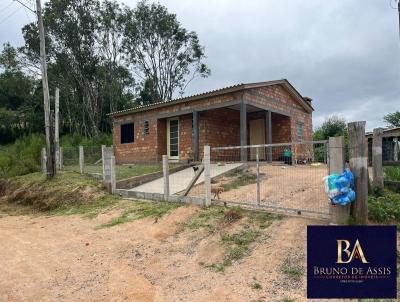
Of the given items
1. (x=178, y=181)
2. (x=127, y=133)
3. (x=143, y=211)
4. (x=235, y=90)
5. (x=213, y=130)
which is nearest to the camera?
(x=143, y=211)

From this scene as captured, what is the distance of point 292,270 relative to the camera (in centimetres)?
475

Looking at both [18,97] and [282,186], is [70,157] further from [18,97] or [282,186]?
[18,97]

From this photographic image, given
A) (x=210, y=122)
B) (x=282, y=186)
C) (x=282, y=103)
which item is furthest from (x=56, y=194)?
(x=282, y=103)

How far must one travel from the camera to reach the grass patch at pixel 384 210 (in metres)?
5.42

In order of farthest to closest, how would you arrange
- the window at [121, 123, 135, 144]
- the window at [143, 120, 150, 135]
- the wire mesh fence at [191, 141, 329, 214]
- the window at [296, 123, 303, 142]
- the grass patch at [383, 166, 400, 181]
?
the window at [121, 123, 135, 144], the window at [296, 123, 303, 142], the window at [143, 120, 150, 135], the grass patch at [383, 166, 400, 181], the wire mesh fence at [191, 141, 329, 214]

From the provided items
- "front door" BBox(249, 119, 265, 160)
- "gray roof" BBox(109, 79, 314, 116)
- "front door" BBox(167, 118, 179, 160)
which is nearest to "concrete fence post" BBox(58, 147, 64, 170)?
"gray roof" BBox(109, 79, 314, 116)

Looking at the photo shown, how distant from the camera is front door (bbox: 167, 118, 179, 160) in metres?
17.0

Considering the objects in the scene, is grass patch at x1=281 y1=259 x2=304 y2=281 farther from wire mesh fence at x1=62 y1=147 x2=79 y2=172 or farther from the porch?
wire mesh fence at x1=62 y1=147 x2=79 y2=172

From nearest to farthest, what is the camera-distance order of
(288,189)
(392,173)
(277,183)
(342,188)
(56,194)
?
(342,188)
(392,173)
(288,189)
(277,183)
(56,194)

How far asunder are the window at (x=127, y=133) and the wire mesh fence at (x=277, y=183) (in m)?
8.33

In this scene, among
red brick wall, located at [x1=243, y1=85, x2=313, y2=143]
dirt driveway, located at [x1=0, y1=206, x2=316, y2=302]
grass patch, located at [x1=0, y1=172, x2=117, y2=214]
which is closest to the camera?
dirt driveway, located at [x1=0, y1=206, x2=316, y2=302]

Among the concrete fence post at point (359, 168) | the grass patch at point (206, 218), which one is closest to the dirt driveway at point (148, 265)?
the grass patch at point (206, 218)

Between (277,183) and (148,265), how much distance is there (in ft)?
15.1

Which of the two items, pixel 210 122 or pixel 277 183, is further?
pixel 210 122
